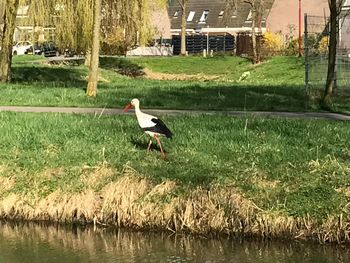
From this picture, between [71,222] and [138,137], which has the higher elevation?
[138,137]

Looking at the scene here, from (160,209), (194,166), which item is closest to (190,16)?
(194,166)

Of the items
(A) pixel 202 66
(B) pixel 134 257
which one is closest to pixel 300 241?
(B) pixel 134 257

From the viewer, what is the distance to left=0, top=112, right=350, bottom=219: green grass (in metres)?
10.8

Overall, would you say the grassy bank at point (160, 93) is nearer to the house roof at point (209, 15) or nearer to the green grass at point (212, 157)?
the green grass at point (212, 157)

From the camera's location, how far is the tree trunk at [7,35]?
2789 centimetres

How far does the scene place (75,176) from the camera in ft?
39.4

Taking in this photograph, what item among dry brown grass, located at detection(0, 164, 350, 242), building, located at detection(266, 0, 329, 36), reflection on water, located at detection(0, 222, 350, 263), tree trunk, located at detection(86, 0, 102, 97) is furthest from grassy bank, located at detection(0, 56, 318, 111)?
building, located at detection(266, 0, 329, 36)

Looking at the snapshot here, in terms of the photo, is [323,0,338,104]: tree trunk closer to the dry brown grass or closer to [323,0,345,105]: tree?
[323,0,345,105]: tree

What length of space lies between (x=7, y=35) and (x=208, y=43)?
147 feet

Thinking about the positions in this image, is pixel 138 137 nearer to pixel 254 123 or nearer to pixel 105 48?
pixel 254 123

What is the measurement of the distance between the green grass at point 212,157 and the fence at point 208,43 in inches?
2187

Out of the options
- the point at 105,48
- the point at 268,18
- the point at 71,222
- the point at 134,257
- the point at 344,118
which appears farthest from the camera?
the point at 268,18

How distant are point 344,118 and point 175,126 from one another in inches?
201

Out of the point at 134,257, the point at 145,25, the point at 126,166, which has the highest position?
the point at 145,25
